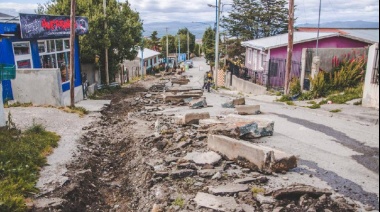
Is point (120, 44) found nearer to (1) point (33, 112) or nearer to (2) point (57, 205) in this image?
(1) point (33, 112)

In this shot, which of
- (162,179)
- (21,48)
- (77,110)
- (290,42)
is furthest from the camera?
(290,42)

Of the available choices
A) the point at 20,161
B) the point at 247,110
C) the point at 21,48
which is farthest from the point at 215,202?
the point at 21,48

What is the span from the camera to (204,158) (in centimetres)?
689

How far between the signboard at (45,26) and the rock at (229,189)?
39.2ft

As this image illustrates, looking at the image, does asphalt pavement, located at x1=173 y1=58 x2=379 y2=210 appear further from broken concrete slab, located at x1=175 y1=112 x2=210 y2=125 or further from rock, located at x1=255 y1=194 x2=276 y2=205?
broken concrete slab, located at x1=175 y1=112 x2=210 y2=125

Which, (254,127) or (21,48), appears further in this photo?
(21,48)

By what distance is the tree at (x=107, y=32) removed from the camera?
859 inches

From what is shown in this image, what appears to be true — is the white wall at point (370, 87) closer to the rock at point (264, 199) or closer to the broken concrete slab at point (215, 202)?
the rock at point (264, 199)

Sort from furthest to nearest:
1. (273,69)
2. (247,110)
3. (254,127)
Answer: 1. (273,69)
2. (247,110)
3. (254,127)

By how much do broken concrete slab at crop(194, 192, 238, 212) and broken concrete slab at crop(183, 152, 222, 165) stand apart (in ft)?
4.47

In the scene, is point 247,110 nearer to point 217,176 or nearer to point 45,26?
point 217,176

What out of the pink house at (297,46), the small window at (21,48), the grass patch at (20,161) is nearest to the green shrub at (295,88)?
the pink house at (297,46)

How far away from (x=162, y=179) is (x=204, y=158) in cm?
107

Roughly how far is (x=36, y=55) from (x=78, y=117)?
4791 mm
